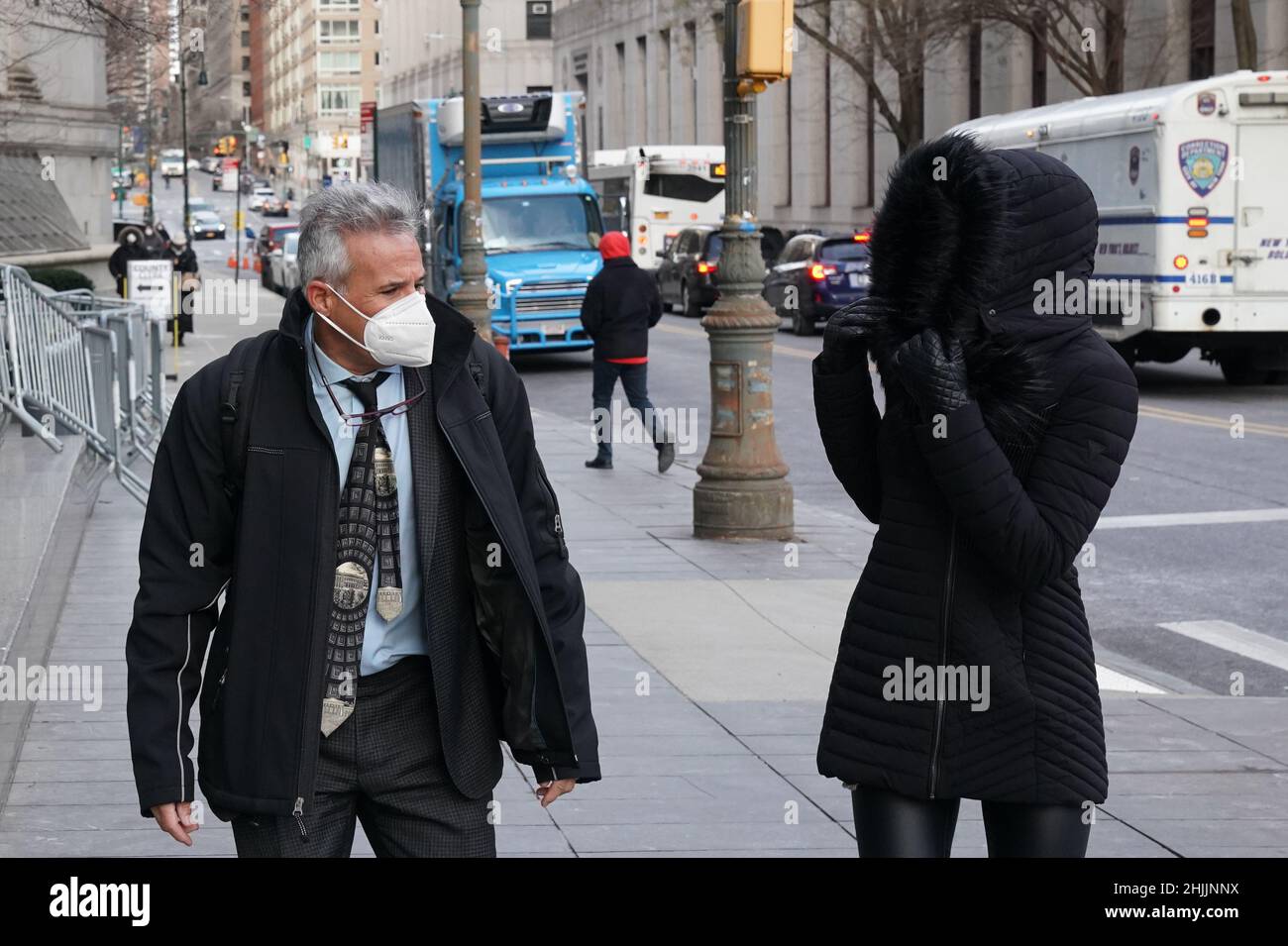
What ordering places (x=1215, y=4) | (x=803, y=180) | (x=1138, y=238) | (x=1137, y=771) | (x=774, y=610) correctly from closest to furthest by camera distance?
(x=1137, y=771)
(x=774, y=610)
(x=1138, y=238)
(x=1215, y=4)
(x=803, y=180)

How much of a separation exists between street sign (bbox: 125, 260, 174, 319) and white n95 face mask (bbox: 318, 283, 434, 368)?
2161cm

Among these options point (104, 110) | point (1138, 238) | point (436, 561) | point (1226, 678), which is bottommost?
point (1226, 678)

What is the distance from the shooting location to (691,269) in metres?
37.6

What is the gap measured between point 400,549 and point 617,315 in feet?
42.4

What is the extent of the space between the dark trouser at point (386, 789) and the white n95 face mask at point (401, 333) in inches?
21.4

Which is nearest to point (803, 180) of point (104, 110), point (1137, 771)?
point (104, 110)

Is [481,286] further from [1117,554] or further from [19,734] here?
[19,734]

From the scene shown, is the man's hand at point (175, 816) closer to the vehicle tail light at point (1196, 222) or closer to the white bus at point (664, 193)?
the vehicle tail light at point (1196, 222)

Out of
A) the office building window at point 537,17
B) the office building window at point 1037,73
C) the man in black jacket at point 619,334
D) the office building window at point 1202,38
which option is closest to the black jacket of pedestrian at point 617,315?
the man in black jacket at point 619,334

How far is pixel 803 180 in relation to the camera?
58.2 metres

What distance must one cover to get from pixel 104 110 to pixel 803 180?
2789 centimetres

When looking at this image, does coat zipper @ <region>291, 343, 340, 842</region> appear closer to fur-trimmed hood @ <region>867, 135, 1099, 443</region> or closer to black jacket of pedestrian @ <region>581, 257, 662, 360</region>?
fur-trimmed hood @ <region>867, 135, 1099, 443</region>

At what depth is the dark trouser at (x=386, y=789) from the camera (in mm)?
3395
